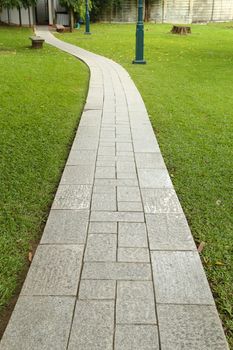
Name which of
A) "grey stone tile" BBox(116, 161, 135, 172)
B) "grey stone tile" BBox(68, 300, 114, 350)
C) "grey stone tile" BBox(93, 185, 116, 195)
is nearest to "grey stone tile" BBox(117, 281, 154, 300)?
"grey stone tile" BBox(68, 300, 114, 350)

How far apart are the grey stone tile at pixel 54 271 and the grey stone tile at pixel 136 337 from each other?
42cm

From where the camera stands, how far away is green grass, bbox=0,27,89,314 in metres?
2.92

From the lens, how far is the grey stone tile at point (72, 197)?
342 cm

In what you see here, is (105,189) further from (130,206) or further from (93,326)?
(93,326)

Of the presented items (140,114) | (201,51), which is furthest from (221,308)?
(201,51)

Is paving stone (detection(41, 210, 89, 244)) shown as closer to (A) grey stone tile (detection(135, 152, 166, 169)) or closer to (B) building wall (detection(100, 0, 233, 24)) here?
(A) grey stone tile (detection(135, 152, 166, 169))

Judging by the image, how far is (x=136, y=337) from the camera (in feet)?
6.70

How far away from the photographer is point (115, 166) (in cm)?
436

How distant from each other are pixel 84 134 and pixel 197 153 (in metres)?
1.60

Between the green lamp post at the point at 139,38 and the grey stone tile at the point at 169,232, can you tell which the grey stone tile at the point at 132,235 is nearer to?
the grey stone tile at the point at 169,232

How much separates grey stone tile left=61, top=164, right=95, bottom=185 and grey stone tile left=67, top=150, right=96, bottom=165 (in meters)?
0.12

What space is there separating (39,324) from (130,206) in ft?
4.93

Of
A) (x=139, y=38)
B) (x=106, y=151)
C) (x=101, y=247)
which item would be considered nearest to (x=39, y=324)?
(x=101, y=247)

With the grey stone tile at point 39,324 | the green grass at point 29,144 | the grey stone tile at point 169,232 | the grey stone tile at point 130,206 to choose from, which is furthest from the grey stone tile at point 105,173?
the grey stone tile at point 39,324
